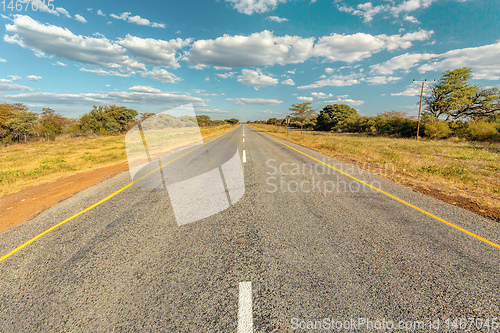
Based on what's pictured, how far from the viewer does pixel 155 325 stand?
2.07 metres

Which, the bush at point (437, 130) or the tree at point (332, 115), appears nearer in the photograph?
the bush at point (437, 130)

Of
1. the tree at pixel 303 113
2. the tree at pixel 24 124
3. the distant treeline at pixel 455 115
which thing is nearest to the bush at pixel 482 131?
the distant treeline at pixel 455 115

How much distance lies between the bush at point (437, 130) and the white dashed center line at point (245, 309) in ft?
117

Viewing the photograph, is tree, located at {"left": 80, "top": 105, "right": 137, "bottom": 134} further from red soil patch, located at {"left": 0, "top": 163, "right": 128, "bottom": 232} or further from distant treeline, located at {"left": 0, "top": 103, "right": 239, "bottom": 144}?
red soil patch, located at {"left": 0, "top": 163, "right": 128, "bottom": 232}

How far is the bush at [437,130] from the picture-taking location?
87.5ft

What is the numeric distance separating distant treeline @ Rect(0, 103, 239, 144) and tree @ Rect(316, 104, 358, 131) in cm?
4443

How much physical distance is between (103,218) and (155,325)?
137 inches

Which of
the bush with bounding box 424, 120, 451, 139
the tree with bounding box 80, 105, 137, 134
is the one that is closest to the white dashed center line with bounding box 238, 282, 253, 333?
the bush with bounding box 424, 120, 451, 139

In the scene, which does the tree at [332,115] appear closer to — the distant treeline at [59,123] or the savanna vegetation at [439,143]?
the savanna vegetation at [439,143]

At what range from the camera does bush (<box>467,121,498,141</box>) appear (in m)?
21.0

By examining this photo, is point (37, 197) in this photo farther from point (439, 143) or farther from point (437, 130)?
point (437, 130)

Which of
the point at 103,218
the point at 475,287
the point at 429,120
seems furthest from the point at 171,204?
the point at 429,120

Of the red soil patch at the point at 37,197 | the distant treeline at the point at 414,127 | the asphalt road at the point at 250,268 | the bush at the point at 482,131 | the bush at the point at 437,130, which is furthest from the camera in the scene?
the bush at the point at 437,130

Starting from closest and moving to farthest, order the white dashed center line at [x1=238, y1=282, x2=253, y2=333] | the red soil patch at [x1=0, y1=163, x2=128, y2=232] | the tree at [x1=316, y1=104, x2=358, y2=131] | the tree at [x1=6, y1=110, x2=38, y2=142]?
1. the white dashed center line at [x1=238, y1=282, x2=253, y2=333]
2. the red soil patch at [x1=0, y1=163, x2=128, y2=232]
3. the tree at [x1=6, y1=110, x2=38, y2=142]
4. the tree at [x1=316, y1=104, x2=358, y2=131]
